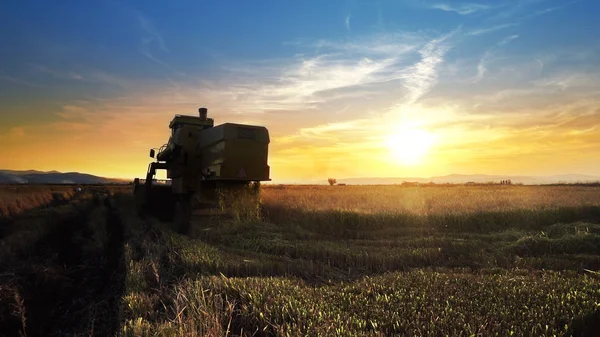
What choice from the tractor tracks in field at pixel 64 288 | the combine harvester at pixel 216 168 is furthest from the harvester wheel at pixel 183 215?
the tractor tracks in field at pixel 64 288

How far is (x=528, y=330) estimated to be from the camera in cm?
410

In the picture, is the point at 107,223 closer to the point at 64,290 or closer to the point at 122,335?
the point at 64,290

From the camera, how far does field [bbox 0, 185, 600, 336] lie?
14.5ft

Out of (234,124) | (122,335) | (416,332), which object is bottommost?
(122,335)

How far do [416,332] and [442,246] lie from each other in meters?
6.91

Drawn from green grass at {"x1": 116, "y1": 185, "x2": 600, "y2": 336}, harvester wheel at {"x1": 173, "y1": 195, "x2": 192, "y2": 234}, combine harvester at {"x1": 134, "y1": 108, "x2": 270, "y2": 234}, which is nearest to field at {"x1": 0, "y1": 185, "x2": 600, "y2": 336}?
green grass at {"x1": 116, "y1": 185, "x2": 600, "y2": 336}

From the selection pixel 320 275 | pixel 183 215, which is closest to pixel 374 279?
pixel 320 275

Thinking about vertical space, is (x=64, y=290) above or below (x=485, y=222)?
below

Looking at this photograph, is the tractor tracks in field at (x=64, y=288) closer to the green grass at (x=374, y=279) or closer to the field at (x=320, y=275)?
the field at (x=320, y=275)

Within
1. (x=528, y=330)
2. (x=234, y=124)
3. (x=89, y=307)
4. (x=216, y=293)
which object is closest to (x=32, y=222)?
(x=234, y=124)

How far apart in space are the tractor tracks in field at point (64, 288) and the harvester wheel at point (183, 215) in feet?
6.82

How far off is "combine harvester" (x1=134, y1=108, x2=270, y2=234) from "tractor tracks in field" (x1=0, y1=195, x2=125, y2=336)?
302 cm

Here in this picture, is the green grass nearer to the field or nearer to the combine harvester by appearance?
the field

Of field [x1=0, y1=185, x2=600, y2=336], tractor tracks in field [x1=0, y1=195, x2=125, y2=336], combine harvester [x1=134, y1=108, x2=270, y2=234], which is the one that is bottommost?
tractor tracks in field [x1=0, y1=195, x2=125, y2=336]
